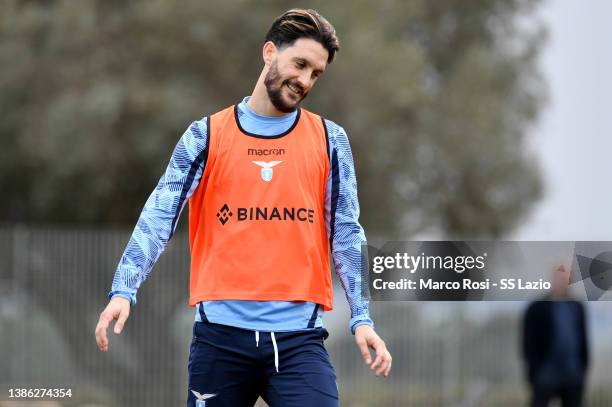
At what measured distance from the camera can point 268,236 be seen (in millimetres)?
4410

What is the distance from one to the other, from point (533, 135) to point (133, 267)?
23.0 meters

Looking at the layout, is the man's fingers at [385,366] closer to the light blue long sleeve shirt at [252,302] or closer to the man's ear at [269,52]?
the light blue long sleeve shirt at [252,302]

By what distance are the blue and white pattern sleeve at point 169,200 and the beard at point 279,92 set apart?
0.95ft

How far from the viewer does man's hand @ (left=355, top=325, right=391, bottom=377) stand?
4254mm

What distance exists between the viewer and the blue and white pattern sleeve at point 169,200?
4434 mm

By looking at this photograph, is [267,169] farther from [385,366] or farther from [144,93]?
[144,93]

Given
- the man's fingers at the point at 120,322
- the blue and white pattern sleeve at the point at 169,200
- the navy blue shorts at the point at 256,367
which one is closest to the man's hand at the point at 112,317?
the man's fingers at the point at 120,322

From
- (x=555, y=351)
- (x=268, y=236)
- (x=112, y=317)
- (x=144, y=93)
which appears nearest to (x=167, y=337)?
(x=144, y=93)

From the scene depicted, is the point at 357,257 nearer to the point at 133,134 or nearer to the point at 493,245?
the point at 493,245

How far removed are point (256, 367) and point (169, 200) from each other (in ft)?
2.37

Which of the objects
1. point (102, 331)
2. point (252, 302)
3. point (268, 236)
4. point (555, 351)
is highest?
point (555, 351)

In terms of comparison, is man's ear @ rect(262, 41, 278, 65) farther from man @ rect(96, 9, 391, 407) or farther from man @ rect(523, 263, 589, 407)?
man @ rect(523, 263, 589, 407)

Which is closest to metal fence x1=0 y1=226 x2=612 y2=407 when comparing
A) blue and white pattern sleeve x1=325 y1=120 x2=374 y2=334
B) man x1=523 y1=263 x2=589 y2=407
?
man x1=523 y1=263 x2=589 y2=407

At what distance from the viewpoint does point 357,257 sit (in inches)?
180
